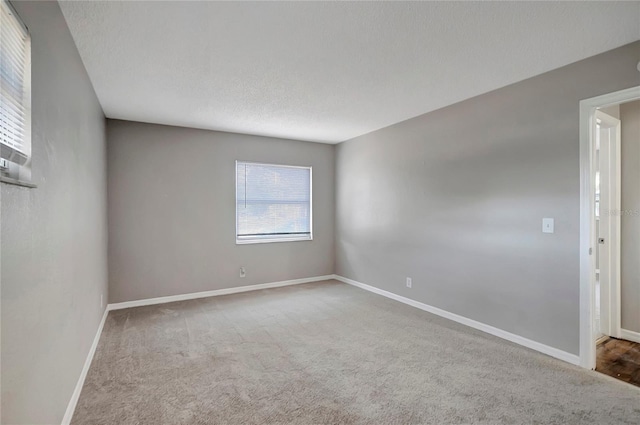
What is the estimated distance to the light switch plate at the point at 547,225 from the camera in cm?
272

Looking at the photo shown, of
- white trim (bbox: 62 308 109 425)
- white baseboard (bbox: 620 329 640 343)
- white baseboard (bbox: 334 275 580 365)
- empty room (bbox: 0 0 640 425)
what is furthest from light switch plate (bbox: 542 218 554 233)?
white trim (bbox: 62 308 109 425)

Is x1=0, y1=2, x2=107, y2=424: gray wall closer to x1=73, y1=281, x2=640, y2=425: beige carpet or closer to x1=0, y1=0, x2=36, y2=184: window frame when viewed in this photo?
x1=0, y1=0, x2=36, y2=184: window frame

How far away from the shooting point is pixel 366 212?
496 cm

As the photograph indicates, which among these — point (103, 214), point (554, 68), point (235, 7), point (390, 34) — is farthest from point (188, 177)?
point (554, 68)

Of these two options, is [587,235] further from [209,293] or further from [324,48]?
[209,293]

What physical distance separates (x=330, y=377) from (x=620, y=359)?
2.50 meters

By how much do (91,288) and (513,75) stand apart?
13.7 ft

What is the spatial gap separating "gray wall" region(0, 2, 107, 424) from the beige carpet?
41cm

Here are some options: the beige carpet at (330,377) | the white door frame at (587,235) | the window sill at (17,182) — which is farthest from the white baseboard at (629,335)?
the window sill at (17,182)

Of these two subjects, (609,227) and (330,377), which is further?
(609,227)

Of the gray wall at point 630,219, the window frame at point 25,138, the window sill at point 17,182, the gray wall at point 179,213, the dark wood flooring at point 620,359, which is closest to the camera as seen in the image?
the window sill at point 17,182

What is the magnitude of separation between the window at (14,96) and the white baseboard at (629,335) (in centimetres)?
474

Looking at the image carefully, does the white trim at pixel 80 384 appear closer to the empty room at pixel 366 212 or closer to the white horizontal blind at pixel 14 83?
the empty room at pixel 366 212

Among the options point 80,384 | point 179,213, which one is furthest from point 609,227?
point 179,213
